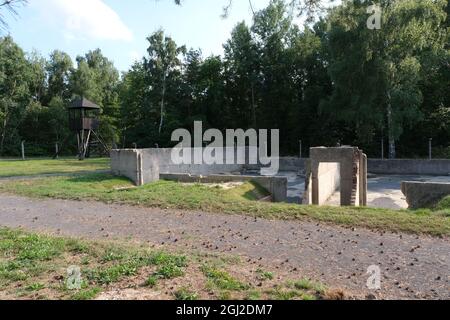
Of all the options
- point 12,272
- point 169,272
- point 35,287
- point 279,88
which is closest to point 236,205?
point 169,272

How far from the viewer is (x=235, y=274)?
16.3 feet

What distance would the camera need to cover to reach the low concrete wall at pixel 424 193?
489 inches

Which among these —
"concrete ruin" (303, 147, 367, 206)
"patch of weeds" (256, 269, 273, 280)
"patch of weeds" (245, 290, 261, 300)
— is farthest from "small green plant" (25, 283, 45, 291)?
"concrete ruin" (303, 147, 367, 206)

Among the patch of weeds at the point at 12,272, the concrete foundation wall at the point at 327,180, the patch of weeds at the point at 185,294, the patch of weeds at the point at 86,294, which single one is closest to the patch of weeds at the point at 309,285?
the patch of weeds at the point at 185,294

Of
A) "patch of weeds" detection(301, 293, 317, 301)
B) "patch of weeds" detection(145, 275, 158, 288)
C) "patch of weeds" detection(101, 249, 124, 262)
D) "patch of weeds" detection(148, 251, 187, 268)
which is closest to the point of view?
"patch of weeds" detection(301, 293, 317, 301)

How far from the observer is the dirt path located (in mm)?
4902

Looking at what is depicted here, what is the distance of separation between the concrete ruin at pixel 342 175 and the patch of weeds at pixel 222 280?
9.61m

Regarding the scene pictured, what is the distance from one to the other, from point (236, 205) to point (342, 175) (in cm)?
575

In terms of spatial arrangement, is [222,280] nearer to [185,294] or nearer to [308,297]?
[185,294]

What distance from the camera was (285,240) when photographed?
22.2 feet

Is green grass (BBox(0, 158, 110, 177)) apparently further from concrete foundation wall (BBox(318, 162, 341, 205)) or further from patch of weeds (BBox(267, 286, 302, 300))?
patch of weeds (BBox(267, 286, 302, 300))
